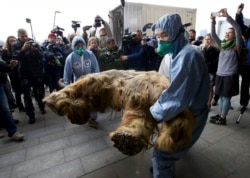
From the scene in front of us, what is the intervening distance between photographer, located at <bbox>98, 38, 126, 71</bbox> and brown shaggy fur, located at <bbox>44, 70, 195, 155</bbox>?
263 centimetres

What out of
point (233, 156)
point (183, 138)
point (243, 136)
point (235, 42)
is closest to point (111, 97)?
point (183, 138)

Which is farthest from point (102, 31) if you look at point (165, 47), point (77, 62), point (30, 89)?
point (165, 47)

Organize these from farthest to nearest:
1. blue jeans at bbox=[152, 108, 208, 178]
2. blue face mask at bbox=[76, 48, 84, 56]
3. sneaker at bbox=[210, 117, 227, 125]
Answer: sneaker at bbox=[210, 117, 227, 125] → blue face mask at bbox=[76, 48, 84, 56] → blue jeans at bbox=[152, 108, 208, 178]

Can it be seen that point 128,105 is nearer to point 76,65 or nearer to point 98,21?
point 76,65

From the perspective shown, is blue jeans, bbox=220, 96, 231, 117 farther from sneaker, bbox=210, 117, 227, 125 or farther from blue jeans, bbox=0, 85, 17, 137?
blue jeans, bbox=0, 85, 17, 137

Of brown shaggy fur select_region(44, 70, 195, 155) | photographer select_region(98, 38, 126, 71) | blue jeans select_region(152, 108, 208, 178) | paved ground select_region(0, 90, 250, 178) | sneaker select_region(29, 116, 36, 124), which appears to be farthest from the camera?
photographer select_region(98, 38, 126, 71)

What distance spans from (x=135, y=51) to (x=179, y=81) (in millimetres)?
3137

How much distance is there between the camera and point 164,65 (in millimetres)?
1934

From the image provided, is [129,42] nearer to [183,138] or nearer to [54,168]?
[54,168]

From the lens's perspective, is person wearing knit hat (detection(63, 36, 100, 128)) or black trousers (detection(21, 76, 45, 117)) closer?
person wearing knit hat (detection(63, 36, 100, 128))

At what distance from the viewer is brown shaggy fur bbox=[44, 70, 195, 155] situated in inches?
44.2

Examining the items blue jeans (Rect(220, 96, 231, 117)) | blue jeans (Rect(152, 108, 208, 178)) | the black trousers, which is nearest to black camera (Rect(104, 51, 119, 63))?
the black trousers

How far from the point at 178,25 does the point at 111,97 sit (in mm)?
711

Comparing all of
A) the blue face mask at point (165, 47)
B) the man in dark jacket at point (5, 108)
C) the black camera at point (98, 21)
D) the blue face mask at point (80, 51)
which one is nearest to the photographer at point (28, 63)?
the man in dark jacket at point (5, 108)
